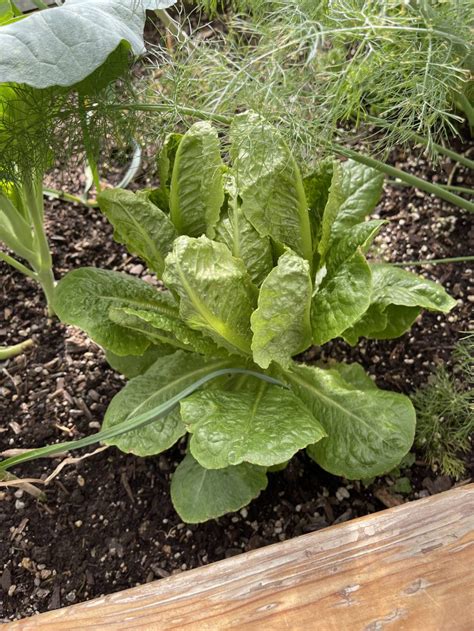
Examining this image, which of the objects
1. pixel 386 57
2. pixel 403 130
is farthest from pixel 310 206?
pixel 386 57

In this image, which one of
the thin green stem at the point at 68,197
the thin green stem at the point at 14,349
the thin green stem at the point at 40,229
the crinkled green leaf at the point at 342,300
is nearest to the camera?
the crinkled green leaf at the point at 342,300

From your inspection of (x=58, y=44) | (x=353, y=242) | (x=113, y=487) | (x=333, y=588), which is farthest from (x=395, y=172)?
(x=113, y=487)

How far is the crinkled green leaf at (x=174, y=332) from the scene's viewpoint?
4.56 ft

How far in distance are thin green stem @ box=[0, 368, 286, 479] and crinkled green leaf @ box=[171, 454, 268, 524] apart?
6.8 inches

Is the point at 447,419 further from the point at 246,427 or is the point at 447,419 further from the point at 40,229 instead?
the point at 40,229

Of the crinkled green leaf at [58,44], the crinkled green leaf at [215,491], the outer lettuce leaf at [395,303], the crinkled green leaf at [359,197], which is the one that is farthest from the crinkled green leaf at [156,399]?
the crinkled green leaf at [58,44]

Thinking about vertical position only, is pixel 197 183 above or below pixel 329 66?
below

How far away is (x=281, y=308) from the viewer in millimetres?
1289

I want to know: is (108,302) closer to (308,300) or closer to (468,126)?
(308,300)

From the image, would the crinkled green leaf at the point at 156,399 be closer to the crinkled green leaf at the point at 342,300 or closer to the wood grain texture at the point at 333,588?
the crinkled green leaf at the point at 342,300

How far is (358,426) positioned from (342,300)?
0.28 m

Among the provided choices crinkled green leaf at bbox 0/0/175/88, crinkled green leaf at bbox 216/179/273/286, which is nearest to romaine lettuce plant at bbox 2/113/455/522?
crinkled green leaf at bbox 216/179/273/286

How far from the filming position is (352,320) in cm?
131

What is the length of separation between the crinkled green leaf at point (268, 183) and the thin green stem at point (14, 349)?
2.67 feet
